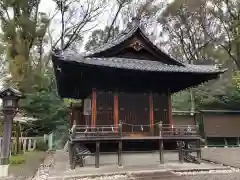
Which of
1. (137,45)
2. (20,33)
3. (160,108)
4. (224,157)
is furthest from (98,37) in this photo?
(224,157)

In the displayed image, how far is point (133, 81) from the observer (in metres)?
11.5

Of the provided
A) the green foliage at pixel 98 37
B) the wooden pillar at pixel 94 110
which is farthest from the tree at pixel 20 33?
the wooden pillar at pixel 94 110

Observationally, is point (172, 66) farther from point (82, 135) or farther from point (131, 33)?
point (82, 135)

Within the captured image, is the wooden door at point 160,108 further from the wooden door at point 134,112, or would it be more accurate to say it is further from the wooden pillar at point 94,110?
the wooden pillar at point 94,110

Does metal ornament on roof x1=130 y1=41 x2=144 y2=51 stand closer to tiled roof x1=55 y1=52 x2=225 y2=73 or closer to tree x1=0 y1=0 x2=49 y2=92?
tiled roof x1=55 y1=52 x2=225 y2=73

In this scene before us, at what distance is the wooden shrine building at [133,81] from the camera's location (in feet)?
35.2

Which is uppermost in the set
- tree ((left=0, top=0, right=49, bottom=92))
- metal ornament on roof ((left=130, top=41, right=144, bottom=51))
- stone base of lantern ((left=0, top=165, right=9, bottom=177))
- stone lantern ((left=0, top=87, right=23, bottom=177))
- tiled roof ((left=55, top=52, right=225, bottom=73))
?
tree ((left=0, top=0, right=49, bottom=92))

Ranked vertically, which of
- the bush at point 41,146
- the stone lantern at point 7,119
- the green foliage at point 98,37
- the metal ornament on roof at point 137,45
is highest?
the green foliage at point 98,37

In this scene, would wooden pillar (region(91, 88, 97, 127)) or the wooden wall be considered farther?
the wooden wall

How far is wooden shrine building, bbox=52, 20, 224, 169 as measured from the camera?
10742 mm

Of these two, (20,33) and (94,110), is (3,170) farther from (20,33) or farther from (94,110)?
(20,33)

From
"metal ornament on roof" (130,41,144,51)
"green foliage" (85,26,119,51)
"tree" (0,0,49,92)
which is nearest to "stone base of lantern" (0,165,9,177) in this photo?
"metal ornament on roof" (130,41,144,51)

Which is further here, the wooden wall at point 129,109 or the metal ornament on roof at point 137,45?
the metal ornament on roof at point 137,45

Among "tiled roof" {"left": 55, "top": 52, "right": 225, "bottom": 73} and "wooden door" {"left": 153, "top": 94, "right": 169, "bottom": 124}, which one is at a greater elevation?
"tiled roof" {"left": 55, "top": 52, "right": 225, "bottom": 73}
